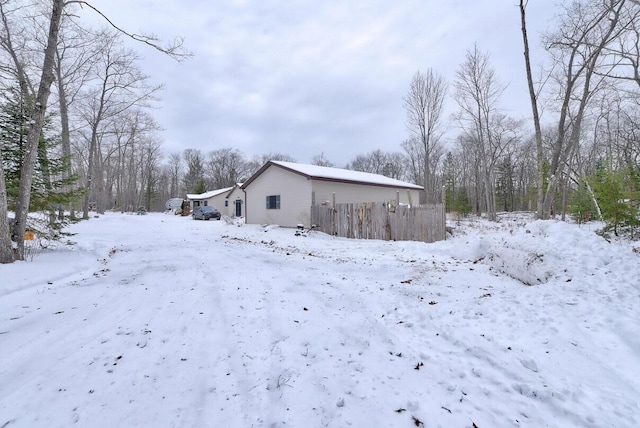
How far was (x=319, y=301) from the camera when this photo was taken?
4293 millimetres

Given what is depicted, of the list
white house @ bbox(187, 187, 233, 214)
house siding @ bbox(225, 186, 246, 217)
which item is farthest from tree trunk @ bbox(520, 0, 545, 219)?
white house @ bbox(187, 187, 233, 214)

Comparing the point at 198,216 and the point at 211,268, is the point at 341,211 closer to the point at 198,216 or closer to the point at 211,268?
the point at 211,268

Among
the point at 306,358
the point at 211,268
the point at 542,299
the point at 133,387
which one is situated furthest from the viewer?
the point at 211,268

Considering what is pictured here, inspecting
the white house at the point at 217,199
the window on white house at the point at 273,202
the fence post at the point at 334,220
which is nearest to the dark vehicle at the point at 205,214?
the white house at the point at 217,199

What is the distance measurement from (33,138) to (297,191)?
1138cm

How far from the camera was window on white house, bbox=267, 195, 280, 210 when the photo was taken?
60.0ft

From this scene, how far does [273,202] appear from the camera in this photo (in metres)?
18.7

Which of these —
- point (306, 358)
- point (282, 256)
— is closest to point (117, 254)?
point (282, 256)

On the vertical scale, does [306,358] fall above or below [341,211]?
below

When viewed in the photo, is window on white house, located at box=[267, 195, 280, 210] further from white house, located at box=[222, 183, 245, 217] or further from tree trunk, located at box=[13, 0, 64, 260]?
white house, located at box=[222, 183, 245, 217]

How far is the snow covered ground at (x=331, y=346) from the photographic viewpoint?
2.02 m

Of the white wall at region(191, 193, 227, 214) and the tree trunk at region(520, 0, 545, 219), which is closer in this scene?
the tree trunk at region(520, 0, 545, 219)

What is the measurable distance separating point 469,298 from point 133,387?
423cm

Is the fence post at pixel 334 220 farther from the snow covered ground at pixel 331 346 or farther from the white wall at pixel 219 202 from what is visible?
the white wall at pixel 219 202
